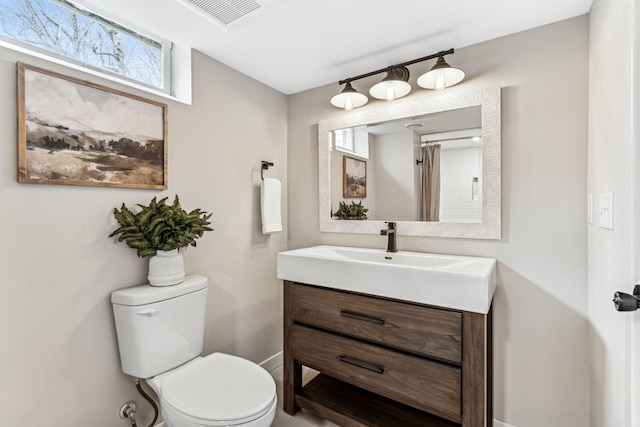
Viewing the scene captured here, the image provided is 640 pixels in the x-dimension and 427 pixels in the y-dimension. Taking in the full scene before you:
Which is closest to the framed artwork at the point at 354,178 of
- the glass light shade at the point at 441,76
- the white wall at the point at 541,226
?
the glass light shade at the point at 441,76

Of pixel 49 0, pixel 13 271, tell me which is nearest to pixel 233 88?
pixel 49 0

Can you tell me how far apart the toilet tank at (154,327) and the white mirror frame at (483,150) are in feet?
3.85

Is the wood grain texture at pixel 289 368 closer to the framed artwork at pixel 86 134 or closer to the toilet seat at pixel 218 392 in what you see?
the toilet seat at pixel 218 392

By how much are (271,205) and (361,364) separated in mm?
1249

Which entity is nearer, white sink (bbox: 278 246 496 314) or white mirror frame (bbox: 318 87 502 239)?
white sink (bbox: 278 246 496 314)

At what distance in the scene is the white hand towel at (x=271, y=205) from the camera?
7.23 feet

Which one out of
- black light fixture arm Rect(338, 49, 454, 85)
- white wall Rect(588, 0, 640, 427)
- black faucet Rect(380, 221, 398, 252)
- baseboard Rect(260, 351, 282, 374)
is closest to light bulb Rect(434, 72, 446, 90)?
black light fixture arm Rect(338, 49, 454, 85)

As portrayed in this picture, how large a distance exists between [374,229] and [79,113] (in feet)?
5.81

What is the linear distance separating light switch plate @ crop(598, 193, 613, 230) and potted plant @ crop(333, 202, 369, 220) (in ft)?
4.14

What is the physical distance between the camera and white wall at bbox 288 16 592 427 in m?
1.50

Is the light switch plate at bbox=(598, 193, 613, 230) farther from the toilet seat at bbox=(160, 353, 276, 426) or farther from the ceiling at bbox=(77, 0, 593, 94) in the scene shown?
the toilet seat at bbox=(160, 353, 276, 426)

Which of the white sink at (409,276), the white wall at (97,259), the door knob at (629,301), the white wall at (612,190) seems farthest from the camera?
the white sink at (409,276)

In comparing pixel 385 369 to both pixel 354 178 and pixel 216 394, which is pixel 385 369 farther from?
pixel 354 178

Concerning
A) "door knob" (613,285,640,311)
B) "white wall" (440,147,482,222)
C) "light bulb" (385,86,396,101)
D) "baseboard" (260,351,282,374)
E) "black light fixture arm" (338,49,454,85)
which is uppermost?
"black light fixture arm" (338,49,454,85)
